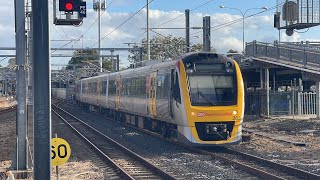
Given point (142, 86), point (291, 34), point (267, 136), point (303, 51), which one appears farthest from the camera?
point (291, 34)

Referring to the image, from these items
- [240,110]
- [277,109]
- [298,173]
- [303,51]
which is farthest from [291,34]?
[298,173]

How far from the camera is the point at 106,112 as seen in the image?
42.5 m

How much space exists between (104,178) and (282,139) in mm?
10474

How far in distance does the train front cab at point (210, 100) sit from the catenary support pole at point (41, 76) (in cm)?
1169

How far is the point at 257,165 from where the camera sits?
15.5 m

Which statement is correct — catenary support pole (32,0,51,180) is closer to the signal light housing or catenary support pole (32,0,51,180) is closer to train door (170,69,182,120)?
the signal light housing

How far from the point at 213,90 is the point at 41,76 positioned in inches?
487

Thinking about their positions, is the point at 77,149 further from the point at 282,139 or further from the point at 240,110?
the point at 282,139

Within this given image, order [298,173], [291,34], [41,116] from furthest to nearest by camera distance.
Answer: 1. [291,34]
2. [298,173]
3. [41,116]

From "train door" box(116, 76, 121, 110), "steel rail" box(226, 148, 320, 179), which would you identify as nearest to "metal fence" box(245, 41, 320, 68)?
"train door" box(116, 76, 121, 110)

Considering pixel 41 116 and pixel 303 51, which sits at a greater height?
pixel 303 51

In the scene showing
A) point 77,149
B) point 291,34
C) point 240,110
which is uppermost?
point 291,34

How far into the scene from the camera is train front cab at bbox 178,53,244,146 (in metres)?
18.2

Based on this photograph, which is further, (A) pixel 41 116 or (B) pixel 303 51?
(B) pixel 303 51
